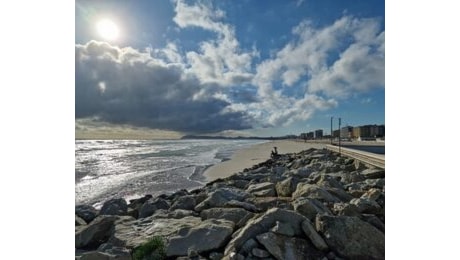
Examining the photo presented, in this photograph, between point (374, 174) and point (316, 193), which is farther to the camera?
point (374, 174)

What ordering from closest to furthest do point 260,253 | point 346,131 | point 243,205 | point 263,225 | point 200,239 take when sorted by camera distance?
1. point 260,253
2. point 263,225
3. point 200,239
4. point 243,205
5. point 346,131

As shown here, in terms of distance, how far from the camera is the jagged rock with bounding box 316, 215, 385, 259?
7.98 feet

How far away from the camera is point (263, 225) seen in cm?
259

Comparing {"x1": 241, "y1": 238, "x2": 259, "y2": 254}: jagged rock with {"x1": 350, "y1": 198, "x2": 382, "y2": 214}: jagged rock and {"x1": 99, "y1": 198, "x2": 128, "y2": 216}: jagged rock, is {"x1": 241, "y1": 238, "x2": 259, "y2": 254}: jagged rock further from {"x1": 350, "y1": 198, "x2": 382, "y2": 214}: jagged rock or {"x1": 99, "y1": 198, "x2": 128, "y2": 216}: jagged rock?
{"x1": 99, "y1": 198, "x2": 128, "y2": 216}: jagged rock

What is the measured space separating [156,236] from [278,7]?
7.98 ft

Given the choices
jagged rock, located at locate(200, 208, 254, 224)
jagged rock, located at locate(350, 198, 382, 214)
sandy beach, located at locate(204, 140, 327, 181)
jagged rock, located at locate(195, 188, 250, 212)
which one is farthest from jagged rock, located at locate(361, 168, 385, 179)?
sandy beach, located at locate(204, 140, 327, 181)

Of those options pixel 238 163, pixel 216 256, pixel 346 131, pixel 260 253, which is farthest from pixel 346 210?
pixel 238 163

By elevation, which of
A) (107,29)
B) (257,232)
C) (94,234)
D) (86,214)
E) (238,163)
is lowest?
(238,163)

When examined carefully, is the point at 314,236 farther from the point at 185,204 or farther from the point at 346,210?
the point at 185,204

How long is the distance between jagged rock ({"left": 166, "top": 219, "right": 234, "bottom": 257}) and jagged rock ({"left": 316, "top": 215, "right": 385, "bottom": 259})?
78cm

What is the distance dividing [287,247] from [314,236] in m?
0.25
